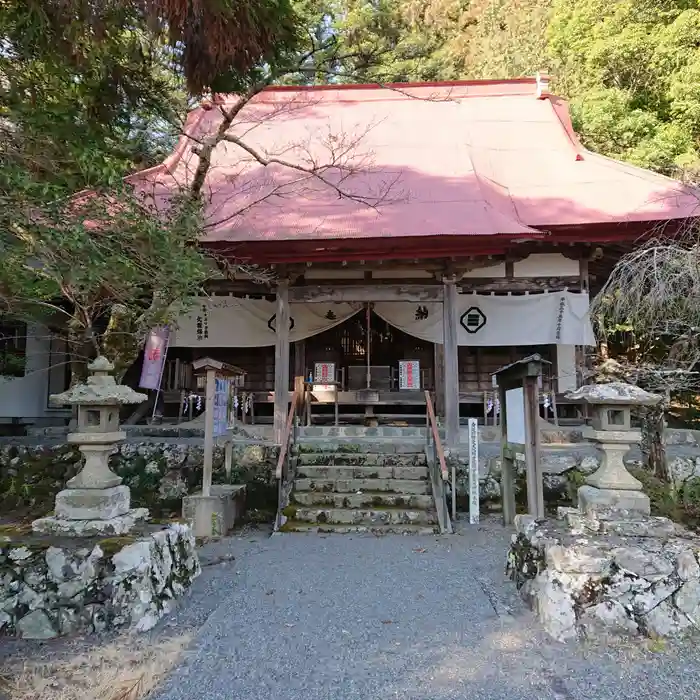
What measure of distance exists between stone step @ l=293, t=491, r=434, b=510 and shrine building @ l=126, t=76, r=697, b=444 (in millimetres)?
1420

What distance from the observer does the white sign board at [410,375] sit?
9273 millimetres

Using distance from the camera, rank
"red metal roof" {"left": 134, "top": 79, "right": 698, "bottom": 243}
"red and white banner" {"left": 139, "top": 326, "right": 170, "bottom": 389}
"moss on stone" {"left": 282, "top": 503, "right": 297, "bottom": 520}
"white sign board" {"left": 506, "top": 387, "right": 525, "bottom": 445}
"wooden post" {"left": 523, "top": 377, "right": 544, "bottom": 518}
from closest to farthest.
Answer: "wooden post" {"left": 523, "top": 377, "right": 544, "bottom": 518}
"white sign board" {"left": 506, "top": 387, "right": 525, "bottom": 445}
"moss on stone" {"left": 282, "top": 503, "right": 297, "bottom": 520}
"red metal roof" {"left": 134, "top": 79, "right": 698, "bottom": 243}
"red and white banner" {"left": 139, "top": 326, "right": 170, "bottom": 389}

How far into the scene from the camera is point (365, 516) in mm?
5984

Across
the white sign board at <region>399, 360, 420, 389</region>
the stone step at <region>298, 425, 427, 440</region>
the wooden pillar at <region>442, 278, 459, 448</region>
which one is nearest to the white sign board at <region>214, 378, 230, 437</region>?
the stone step at <region>298, 425, 427, 440</region>

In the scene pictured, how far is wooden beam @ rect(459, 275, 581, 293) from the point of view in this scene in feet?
29.0

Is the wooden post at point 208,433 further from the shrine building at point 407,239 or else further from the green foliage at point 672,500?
the green foliage at point 672,500

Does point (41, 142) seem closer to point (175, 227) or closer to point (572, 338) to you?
point (175, 227)

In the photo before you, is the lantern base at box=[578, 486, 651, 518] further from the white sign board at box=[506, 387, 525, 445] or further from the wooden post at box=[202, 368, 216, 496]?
the wooden post at box=[202, 368, 216, 496]

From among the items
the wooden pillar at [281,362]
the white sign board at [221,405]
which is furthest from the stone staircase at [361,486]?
the white sign board at [221,405]

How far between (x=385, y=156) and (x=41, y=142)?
7145mm

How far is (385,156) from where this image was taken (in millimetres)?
9766

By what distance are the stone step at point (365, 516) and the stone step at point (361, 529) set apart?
6 cm

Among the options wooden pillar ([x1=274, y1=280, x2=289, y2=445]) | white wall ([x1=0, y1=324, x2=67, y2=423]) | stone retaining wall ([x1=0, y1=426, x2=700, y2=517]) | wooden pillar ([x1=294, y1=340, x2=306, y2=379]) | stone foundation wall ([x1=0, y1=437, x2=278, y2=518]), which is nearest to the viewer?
stone retaining wall ([x1=0, y1=426, x2=700, y2=517])

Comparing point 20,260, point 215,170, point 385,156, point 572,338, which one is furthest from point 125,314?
point 572,338
